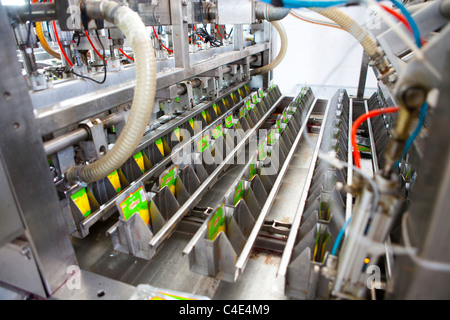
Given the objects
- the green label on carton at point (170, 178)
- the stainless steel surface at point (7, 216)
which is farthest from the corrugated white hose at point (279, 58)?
the stainless steel surface at point (7, 216)

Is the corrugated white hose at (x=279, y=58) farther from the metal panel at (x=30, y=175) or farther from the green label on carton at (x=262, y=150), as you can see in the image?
the metal panel at (x=30, y=175)

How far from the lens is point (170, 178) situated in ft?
6.61

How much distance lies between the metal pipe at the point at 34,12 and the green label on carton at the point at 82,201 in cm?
87

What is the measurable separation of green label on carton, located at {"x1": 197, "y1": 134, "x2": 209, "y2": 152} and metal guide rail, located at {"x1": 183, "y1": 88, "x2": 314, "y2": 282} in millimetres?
423

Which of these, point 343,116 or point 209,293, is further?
point 343,116

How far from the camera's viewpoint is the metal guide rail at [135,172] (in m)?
1.72

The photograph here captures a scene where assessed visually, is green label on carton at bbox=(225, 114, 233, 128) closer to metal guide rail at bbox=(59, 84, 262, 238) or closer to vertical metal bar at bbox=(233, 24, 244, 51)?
metal guide rail at bbox=(59, 84, 262, 238)

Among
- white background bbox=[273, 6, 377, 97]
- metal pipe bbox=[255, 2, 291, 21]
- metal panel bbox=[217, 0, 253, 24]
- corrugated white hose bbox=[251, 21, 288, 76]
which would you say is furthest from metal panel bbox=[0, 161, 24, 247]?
white background bbox=[273, 6, 377, 97]

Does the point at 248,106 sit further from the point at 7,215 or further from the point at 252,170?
the point at 7,215

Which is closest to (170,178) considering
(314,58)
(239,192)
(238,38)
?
(239,192)
